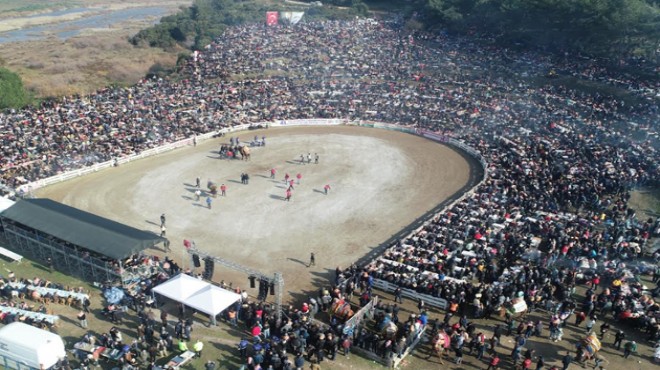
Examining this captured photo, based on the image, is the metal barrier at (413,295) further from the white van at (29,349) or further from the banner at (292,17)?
the banner at (292,17)

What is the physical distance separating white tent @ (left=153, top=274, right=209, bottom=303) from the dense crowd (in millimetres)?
1658

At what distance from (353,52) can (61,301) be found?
63643mm

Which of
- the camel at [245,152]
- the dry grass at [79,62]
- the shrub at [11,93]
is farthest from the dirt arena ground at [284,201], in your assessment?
the dry grass at [79,62]

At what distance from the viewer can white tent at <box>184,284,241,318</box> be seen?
2303 centimetres

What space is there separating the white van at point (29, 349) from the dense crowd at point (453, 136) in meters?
3.90

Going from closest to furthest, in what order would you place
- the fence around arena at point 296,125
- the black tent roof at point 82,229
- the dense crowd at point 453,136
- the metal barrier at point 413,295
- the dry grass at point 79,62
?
the dense crowd at point 453,136
the metal barrier at point 413,295
the black tent roof at point 82,229
the fence around arena at point 296,125
the dry grass at point 79,62

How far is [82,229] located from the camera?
27391 millimetres

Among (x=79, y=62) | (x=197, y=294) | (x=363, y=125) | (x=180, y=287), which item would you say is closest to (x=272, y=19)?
(x=79, y=62)

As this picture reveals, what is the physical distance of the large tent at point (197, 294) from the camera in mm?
23141

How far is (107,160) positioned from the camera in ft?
144

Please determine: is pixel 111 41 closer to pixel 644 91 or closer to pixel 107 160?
pixel 107 160

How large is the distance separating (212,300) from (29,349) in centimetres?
720

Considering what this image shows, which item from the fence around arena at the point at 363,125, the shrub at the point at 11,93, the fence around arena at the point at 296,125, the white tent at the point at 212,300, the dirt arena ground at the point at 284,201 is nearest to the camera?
the white tent at the point at 212,300

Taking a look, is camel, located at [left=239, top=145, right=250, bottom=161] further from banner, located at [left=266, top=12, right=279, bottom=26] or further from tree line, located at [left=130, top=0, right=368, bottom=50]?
banner, located at [left=266, top=12, right=279, bottom=26]
